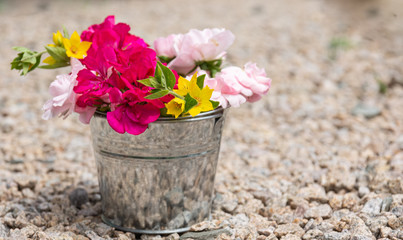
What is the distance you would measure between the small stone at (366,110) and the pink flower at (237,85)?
1580 millimetres

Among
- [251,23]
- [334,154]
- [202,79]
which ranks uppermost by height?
[251,23]

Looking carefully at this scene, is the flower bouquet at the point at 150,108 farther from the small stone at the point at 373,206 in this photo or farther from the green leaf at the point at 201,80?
the small stone at the point at 373,206

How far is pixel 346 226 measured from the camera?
1.62 m

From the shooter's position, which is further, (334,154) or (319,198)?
(334,154)

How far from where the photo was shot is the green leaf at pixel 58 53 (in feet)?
5.39

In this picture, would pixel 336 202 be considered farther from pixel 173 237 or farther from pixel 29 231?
pixel 29 231

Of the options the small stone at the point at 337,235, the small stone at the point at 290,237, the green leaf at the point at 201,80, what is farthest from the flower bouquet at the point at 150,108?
the small stone at the point at 337,235

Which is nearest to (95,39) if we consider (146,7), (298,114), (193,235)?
(193,235)

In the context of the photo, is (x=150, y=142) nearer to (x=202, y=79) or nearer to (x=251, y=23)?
(x=202, y=79)

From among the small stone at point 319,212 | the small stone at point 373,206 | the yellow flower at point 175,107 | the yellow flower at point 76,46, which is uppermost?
the yellow flower at point 76,46

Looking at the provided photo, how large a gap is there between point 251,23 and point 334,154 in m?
3.00

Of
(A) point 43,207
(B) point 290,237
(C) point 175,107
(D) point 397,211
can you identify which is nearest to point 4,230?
(A) point 43,207

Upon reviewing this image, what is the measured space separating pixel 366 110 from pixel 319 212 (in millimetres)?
1476

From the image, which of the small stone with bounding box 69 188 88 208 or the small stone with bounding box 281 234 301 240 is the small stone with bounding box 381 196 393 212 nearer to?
the small stone with bounding box 281 234 301 240
